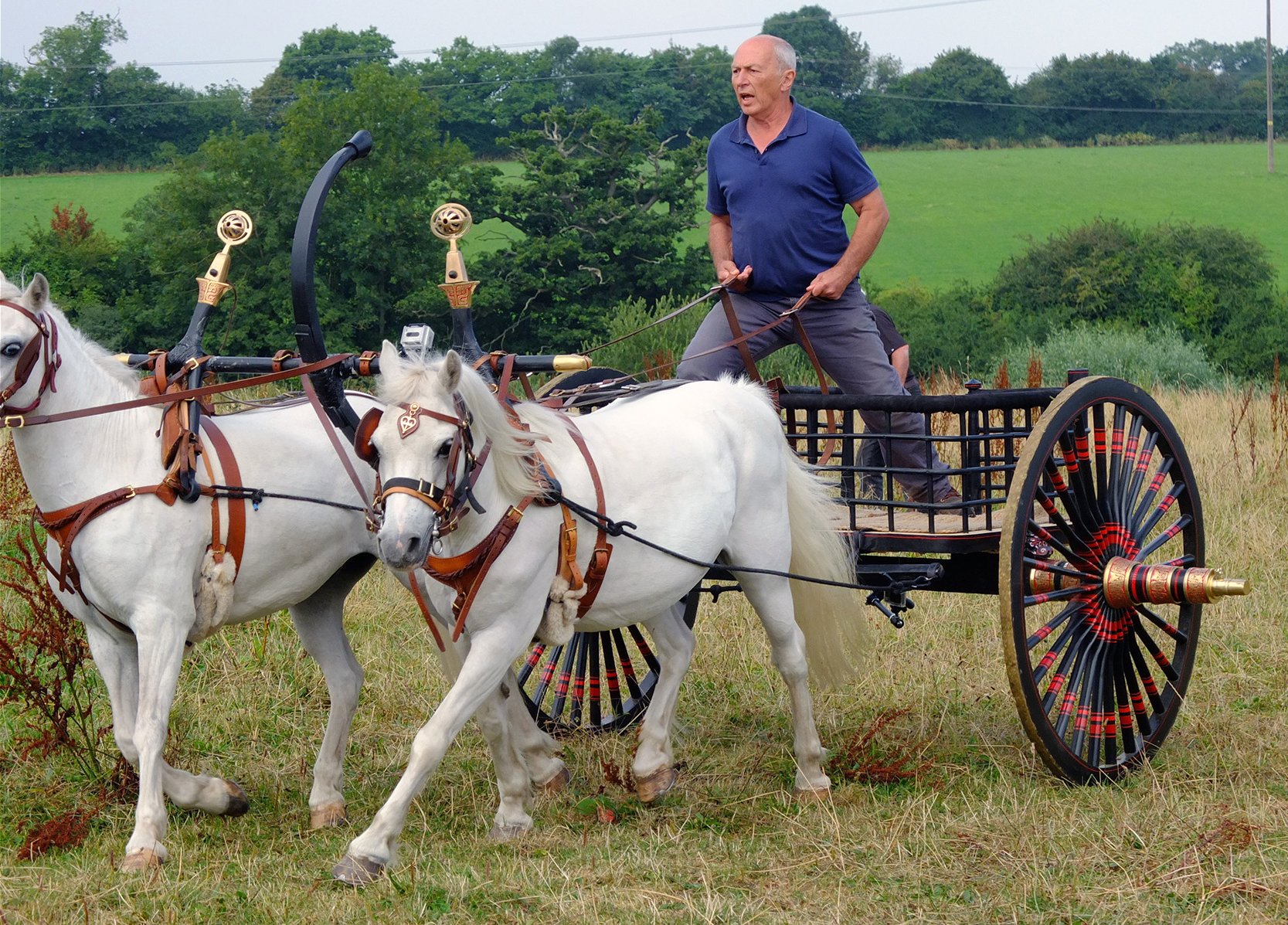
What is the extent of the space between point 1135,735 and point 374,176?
1192 inches

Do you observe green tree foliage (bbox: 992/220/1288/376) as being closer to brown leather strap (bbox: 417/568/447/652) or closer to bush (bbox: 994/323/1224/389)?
bush (bbox: 994/323/1224/389)

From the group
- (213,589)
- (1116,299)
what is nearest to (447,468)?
(213,589)

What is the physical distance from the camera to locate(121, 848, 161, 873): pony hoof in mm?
3795

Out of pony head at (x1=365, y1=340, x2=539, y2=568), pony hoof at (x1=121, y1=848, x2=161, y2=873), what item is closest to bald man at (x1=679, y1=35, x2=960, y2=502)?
pony head at (x1=365, y1=340, x2=539, y2=568)

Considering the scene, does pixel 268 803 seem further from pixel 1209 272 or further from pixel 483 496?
pixel 1209 272

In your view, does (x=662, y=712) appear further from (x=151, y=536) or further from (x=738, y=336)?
(x=151, y=536)

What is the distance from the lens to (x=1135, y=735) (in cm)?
502

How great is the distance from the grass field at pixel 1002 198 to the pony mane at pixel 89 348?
29.8 metres

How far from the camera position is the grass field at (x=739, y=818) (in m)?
3.54

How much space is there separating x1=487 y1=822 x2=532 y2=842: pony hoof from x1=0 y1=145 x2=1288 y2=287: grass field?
99.2ft

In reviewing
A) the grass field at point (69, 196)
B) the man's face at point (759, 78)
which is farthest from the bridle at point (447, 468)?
the grass field at point (69, 196)

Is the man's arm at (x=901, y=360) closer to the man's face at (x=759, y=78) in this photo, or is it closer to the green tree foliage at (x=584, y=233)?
the man's face at (x=759, y=78)

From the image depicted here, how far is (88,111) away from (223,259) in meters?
45.4

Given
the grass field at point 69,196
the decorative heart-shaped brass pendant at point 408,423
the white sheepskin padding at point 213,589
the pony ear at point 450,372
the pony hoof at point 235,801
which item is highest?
the grass field at point 69,196
